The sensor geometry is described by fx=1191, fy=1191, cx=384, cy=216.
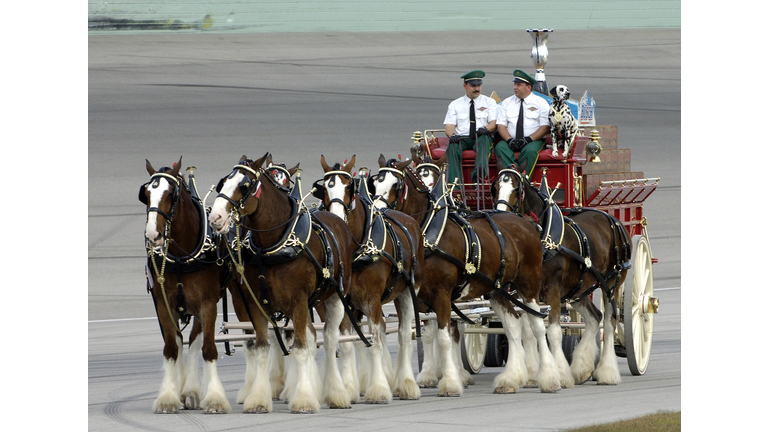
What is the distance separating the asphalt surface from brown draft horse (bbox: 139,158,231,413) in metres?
1.56

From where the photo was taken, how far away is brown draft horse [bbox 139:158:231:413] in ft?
29.3

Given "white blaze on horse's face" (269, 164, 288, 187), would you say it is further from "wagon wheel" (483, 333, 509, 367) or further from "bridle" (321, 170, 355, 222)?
"wagon wheel" (483, 333, 509, 367)

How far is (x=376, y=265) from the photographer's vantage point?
32.4 feet

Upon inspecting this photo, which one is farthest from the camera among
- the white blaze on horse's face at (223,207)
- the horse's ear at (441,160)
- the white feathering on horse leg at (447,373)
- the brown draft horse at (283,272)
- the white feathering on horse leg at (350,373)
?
the horse's ear at (441,160)

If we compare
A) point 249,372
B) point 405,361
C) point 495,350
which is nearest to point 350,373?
point 405,361

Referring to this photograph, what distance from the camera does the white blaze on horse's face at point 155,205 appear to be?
28.2 feet

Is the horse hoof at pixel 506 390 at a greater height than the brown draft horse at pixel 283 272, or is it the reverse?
the brown draft horse at pixel 283 272

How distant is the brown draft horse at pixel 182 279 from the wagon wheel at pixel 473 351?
3925 mm

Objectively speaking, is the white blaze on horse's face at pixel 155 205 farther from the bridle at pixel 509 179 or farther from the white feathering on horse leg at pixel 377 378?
the bridle at pixel 509 179

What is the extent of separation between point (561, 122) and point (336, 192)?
354 centimetres

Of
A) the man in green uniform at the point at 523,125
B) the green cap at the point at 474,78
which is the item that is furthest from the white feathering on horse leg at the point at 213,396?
the green cap at the point at 474,78

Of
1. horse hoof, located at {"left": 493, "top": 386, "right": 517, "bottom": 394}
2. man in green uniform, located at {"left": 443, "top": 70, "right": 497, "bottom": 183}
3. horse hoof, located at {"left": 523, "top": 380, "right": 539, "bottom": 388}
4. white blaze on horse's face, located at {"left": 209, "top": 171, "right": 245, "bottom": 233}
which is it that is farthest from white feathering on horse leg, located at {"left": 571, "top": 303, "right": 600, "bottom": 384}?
white blaze on horse's face, located at {"left": 209, "top": 171, "right": 245, "bottom": 233}

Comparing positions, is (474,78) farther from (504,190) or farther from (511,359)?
(511,359)

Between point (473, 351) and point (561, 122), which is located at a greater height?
point (561, 122)
